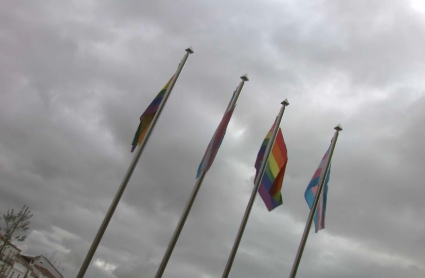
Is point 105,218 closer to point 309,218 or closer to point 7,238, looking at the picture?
point 309,218

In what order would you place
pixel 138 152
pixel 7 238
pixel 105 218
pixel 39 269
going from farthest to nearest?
1. pixel 39 269
2. pixel 7 238
3. pixel 138 152
4. pixel 105 218

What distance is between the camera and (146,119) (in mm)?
21312

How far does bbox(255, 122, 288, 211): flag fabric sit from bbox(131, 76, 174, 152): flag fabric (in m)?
5.98

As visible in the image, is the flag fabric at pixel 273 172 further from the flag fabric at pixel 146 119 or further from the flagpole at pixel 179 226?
the flag fabric at pixel 146 119

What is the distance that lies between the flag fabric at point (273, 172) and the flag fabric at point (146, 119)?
5975 mm

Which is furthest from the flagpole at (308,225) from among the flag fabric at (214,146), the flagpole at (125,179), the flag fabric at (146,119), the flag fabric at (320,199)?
the flag fabric at (146,119)

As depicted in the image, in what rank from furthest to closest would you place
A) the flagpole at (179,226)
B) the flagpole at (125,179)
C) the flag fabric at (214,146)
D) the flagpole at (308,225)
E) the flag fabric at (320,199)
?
1. the flag fabric at (320,199)
2. the flagpole at (308,225)
3. the flag fabric at (214,146)
4. the flagpole at (179,226)
5. the flagpole at (125,179)

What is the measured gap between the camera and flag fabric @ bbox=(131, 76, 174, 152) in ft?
68.5

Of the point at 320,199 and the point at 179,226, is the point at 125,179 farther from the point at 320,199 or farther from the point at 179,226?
the point at 320,199

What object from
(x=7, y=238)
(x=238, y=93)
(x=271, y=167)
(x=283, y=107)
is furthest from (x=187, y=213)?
(x=7, y=238)

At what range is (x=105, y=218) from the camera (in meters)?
17.4

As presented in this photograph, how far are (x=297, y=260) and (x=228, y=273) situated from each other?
3691 mm

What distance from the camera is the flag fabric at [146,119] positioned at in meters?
20.9

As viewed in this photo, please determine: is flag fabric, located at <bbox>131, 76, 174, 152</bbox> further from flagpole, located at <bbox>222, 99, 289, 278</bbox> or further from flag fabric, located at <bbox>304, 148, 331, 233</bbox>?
flag fabric, located at <bbox>304, 148, 331, 233</bbox>
